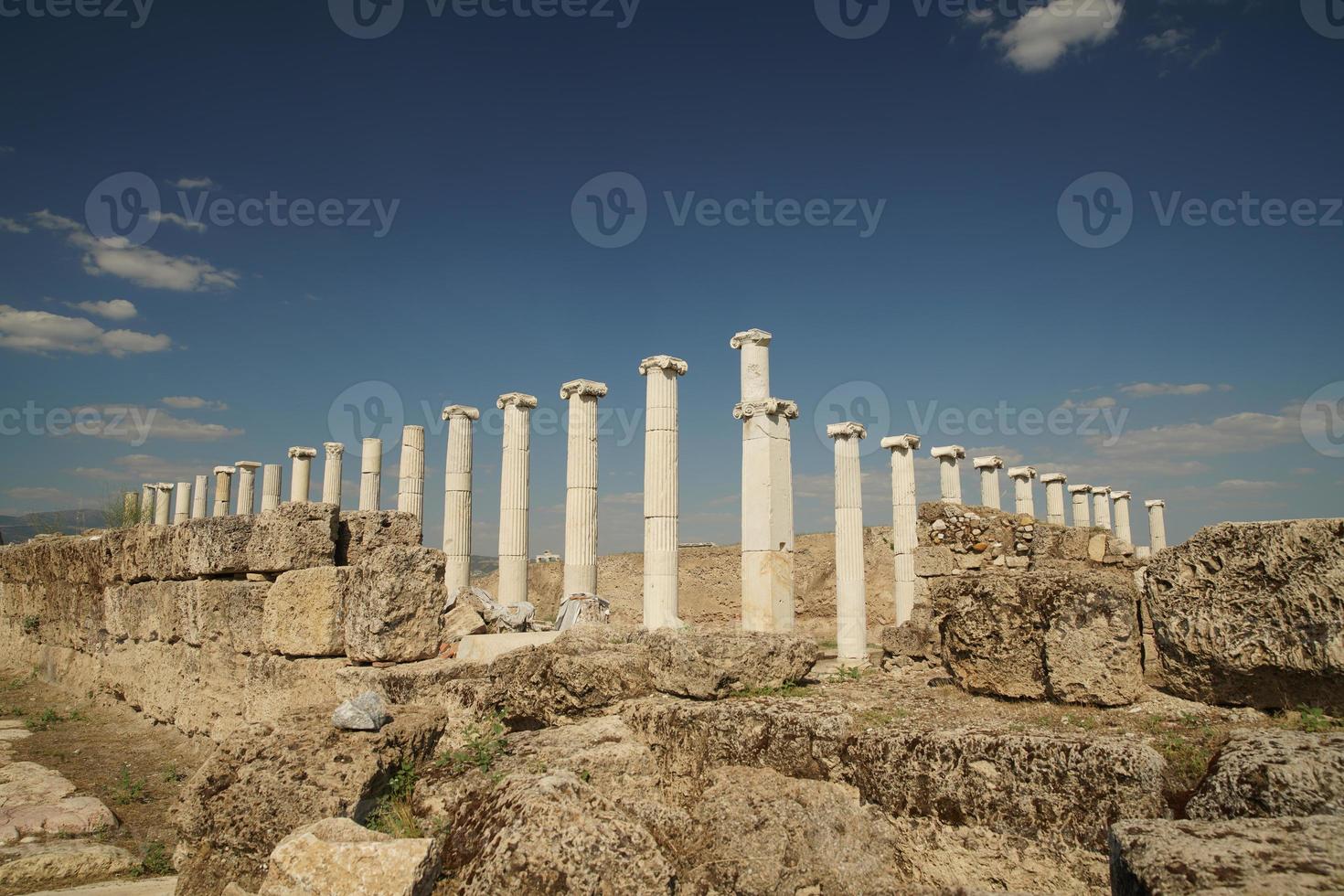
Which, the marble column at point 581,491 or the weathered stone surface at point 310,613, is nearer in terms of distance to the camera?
the weathered stone surface at point 310,613

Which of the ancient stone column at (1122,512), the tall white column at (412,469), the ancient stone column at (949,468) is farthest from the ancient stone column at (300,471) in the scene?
the ancient stone column at (1122,512)

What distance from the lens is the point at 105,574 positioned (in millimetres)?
11555

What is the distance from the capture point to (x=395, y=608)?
6566 mm

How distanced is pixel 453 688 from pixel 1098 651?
13.6ft

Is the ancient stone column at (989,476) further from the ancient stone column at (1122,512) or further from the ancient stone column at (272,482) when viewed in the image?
the ancient stone column at (272,482)

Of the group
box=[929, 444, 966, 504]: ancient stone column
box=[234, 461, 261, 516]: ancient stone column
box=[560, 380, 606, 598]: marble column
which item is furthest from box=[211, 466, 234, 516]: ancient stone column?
box=[929, 444, 966, 504]: ancient stone column

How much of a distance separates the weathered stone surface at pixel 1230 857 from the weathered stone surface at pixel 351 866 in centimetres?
274

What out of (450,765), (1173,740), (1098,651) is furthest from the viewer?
(450,765)

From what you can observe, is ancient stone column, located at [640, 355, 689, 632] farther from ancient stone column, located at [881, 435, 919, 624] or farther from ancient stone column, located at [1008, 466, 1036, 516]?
ancient stone column, located at [1008, 466, 1036, 516]

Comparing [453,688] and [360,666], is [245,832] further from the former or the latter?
[360,666]

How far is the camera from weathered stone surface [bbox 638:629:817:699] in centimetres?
492

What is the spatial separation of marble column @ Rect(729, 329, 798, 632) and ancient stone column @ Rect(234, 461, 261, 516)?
2411 cm

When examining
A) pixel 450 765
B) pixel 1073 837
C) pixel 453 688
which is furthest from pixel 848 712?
pixel 453 688

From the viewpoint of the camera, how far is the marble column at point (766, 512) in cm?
1363
